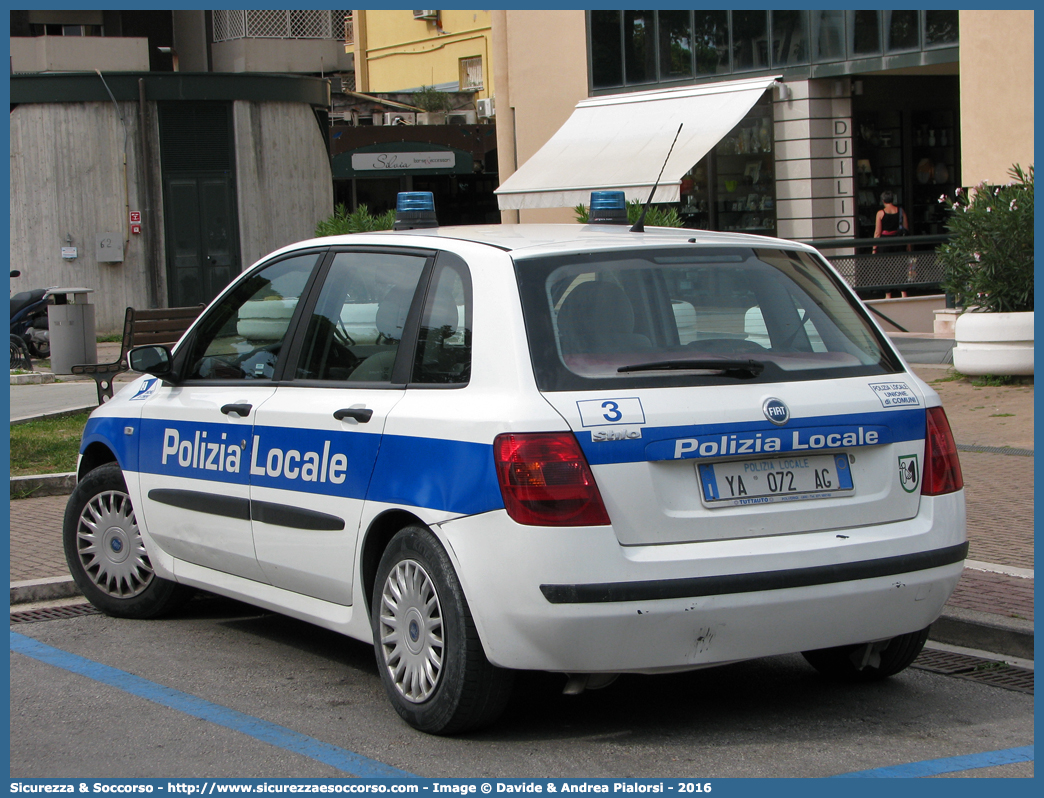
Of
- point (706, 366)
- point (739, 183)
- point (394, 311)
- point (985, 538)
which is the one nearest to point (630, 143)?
point (739, 183)

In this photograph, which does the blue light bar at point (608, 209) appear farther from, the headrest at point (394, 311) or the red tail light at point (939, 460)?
the red tail light at point (939, 460)

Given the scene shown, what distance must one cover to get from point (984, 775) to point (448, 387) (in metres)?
2.06

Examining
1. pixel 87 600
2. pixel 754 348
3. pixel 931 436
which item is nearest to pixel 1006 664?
pixel 931 436

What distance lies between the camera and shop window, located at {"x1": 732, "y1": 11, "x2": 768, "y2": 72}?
81.8 feet

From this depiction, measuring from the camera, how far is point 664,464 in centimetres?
429

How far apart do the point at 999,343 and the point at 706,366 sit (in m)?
10.4

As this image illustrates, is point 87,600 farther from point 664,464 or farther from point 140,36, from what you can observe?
point 140,36

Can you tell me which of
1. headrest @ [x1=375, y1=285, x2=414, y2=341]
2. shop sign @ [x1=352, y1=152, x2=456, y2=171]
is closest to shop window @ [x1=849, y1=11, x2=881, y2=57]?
shop sign @ [x1=352, y1=152, x2=456, y2=171]

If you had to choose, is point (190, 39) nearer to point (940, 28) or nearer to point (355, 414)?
point (940, 28)

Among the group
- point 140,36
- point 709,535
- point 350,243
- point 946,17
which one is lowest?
point 709,535

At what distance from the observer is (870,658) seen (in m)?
5.12

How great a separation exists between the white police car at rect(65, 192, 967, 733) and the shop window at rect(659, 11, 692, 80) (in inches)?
850

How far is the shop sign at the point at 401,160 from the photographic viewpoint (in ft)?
112

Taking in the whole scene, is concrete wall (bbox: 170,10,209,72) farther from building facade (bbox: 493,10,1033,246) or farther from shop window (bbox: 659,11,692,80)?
shop window (bbox: 659,11,692,80)
